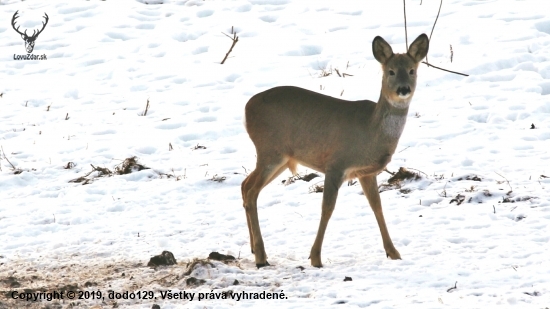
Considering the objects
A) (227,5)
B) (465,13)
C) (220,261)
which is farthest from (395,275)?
(227,5)

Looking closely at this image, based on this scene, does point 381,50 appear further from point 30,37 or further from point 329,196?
point 30,37

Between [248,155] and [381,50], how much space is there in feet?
12.5

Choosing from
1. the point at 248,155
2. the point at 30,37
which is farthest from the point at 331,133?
the point at 30,37

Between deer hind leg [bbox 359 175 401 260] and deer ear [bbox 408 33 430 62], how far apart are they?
3.70ft

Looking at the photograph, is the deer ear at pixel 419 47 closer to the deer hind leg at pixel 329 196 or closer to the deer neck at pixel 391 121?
the deer neck at pixel 391 121

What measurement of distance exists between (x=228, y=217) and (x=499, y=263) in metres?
3.09

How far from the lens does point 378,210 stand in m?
7.43

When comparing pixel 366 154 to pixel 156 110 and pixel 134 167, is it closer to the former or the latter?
pixel 134 167

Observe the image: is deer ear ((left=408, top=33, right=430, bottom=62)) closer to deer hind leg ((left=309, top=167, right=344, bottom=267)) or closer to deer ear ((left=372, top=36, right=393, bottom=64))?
deer ear ((left=372, top=36, right=393, bottom=64))

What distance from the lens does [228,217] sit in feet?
28.8

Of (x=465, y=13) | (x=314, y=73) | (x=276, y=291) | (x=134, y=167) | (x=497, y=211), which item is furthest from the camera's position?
(x=465, y=13)

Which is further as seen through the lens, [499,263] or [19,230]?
[19,230]

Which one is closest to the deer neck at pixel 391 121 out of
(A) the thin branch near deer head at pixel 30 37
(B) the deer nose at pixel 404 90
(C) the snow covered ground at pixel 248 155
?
(B) the deer nose at pixel 404 90

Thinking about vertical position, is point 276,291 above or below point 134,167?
above
